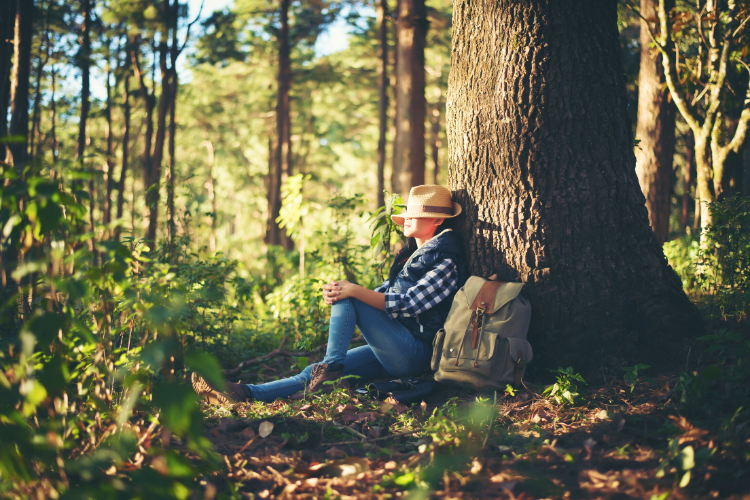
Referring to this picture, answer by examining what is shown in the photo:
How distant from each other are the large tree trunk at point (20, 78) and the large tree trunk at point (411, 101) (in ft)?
17.6

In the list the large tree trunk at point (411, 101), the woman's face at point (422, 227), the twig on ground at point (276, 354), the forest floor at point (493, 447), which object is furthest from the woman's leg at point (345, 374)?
the large tree trunk at point (411, 101)

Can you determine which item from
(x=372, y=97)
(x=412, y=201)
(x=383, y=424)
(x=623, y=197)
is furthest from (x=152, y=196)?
(x=372, y=97)

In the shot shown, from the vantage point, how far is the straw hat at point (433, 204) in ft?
11.8

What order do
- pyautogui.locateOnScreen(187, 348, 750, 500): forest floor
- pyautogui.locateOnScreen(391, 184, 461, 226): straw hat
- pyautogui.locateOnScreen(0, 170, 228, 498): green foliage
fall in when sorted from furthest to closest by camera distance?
pyautogui.locateOnScreen(391, 184, 461, 226): straw hat
pyautogui.locateOnScreen(187, 348, 750, 500): forest floor
pyautogui.locateOnScreen(0, 170, 228, 498): green foliage

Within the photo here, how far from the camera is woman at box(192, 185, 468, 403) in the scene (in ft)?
11.1

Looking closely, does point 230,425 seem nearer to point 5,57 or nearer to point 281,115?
point 5,57

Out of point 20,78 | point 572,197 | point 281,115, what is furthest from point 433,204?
point 281,115

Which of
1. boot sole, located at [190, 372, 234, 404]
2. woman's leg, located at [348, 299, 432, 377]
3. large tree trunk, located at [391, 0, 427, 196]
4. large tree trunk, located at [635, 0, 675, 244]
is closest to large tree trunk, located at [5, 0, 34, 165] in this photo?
boot sole, located at [190, 372, 234, 404]

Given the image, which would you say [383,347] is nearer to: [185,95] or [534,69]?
[534,69]

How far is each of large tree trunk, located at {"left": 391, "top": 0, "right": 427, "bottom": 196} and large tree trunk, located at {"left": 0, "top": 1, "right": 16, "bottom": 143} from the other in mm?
5605

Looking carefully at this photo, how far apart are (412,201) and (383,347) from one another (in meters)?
1.16

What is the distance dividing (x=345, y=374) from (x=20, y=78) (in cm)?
518

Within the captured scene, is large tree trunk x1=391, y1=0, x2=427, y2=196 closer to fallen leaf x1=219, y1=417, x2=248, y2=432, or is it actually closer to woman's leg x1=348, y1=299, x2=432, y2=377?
woman's leg x1=348, y1=299, x2=432, y2=377

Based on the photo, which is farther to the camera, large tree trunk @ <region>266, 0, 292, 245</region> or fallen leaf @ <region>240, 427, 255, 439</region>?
large tree trunk @ <region>266, 0, 292, 245</region>
